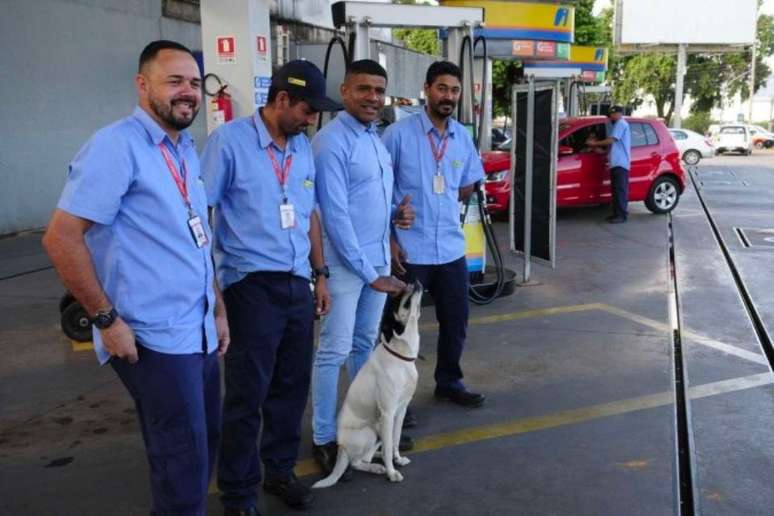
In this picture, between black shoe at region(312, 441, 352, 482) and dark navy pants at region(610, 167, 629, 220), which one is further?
dark navy pants at region(610, 167, 629, 220)

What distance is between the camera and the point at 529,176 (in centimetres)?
779

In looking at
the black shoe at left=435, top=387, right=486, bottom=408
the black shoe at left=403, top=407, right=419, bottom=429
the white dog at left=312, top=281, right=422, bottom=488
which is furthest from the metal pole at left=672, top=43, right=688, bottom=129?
the white dog at left=312, top=281, right=422, bottom=488

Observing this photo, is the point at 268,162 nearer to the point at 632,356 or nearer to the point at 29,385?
the point at 29,385

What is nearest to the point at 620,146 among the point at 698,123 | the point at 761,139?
the point at 761,139

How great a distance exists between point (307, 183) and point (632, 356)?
3353 millimetres

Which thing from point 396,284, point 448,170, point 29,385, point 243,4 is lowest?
point 29,385

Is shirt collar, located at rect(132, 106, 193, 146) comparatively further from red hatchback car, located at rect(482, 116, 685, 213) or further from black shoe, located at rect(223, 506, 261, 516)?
red hatchback car, located at rect(482, 116, 685, 213)

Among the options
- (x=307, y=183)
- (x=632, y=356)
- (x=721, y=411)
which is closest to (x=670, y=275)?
(x=632, y=356)

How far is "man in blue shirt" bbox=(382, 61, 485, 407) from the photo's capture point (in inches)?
165

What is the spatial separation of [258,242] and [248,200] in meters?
0.18

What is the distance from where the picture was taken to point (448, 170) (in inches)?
169

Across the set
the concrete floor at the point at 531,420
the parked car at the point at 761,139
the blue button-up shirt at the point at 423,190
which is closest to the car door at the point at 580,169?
the concrete floor at the point at 531,420

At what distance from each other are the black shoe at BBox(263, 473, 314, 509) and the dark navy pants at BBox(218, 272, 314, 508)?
7.3 inches

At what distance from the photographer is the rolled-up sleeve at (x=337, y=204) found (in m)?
3.41
